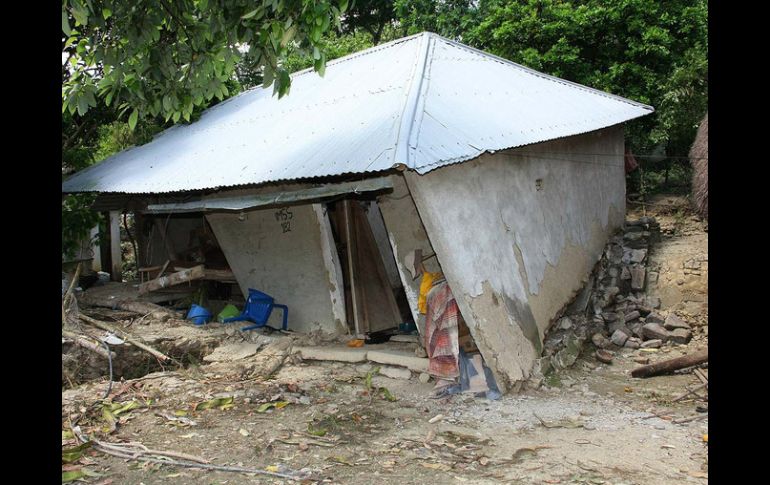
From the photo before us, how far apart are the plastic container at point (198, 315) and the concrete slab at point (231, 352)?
4.01 ft

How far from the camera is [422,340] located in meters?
7.19

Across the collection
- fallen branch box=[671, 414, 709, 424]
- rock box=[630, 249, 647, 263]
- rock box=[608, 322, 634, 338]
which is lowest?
fallen branch box=[671, 414, 709, 424]

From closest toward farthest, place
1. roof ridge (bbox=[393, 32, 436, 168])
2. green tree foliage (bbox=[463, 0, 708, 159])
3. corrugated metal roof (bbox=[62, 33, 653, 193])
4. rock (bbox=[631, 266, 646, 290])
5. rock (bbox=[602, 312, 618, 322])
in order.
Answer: roof ridge (bbox=[393, 32, 436, 168]) → corrugated metal roof (bbox=[62, 33, 653, 193]) → rock (bbox=[602, 312, 618, 322]) → rock (bbox=[631, 266, 646, 290]) → green tree foliage (bbox=[463, 0, 708, 159])

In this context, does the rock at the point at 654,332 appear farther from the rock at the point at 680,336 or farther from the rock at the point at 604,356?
the rock at the point at 604,356

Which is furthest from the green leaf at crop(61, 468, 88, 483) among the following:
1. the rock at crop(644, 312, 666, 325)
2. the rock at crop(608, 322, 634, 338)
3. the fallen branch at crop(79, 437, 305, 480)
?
the rock at crop(644, 312, 666, 325)

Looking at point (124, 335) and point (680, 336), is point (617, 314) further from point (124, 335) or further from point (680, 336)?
point (124, 335)

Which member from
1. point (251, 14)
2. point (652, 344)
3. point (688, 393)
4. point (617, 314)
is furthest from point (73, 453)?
point (617, 314)

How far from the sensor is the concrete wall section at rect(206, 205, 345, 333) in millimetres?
8266

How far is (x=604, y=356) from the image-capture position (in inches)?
310

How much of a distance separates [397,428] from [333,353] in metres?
2.06

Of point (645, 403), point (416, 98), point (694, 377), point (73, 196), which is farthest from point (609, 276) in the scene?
point (73, 196)

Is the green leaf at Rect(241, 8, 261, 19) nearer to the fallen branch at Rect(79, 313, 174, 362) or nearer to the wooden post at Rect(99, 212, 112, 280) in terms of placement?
the fallen branch at Rect(79, 313, 174, 362)

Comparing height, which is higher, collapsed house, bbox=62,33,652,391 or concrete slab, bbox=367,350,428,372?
collapsed house, bbox=62,33,652,391

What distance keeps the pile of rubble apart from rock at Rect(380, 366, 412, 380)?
1.43m
